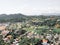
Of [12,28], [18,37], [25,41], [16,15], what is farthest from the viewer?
[16,15]

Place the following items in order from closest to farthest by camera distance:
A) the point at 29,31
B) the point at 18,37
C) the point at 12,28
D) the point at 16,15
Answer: the point at 18,37
the point at 29,31
the point at 12,28
the point at 16,15

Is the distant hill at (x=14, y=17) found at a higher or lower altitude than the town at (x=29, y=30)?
higher

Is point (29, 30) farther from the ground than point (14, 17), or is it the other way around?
point (14, 17)

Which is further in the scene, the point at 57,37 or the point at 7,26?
the point at 7,26

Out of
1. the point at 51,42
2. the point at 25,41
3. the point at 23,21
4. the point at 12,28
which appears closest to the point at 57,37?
the point at 51,42

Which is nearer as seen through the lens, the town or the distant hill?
the town

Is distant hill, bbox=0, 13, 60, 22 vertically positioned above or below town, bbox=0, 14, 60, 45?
above

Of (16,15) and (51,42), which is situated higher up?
(16,15)

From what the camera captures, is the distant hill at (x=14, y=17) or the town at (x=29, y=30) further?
the distant hill at (x=14, y=17)

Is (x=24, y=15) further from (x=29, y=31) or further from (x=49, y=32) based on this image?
(x=49, y=32)

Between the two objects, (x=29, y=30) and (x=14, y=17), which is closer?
(x=29, y=30)
